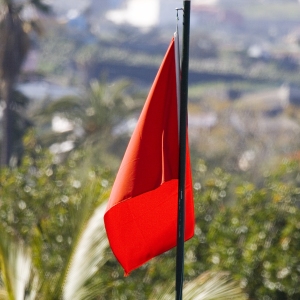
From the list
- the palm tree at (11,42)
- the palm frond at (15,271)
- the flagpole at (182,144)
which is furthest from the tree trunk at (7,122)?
the flagpole at (182,144)

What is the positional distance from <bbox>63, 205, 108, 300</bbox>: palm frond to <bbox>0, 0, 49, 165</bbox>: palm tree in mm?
24173

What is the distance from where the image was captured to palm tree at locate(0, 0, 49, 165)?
98.9ft

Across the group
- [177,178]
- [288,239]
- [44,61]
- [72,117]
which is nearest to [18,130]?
[72,117]

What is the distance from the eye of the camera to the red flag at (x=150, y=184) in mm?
5852

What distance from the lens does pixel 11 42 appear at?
30734 mm

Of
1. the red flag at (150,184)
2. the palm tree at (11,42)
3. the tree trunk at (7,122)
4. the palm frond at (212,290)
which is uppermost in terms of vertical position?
the red flag at (150,184)

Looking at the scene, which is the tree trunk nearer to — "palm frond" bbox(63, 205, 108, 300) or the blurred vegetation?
the blurred vegetation

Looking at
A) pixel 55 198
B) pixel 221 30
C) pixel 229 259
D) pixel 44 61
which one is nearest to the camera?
pixel 229 259

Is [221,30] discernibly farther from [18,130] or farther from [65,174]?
[65,174]

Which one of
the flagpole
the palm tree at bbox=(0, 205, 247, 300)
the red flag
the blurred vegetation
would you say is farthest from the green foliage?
the flagpole

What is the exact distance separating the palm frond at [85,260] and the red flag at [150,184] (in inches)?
21.3

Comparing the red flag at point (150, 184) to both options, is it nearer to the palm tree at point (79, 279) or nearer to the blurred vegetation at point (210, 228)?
the palm tree at point (79, 279)

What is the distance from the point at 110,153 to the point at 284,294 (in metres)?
18.3

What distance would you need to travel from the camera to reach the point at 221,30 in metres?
194
